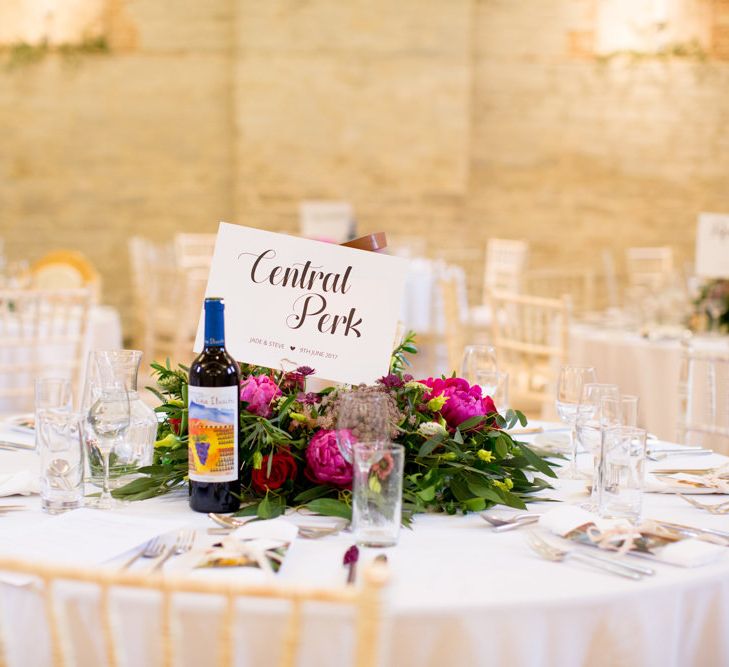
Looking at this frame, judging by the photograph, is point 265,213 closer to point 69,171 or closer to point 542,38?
point 69,171

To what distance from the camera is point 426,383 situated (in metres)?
1.84

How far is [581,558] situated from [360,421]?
40cm

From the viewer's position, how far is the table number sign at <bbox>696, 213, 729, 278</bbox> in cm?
410

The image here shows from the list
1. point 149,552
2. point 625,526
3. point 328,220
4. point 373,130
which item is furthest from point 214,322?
point 373,130

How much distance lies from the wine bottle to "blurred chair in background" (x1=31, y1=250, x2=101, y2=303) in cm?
401

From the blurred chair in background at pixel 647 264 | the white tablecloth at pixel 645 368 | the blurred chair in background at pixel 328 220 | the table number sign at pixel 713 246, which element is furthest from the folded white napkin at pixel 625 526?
the blurred chair in background at pixel 647 264

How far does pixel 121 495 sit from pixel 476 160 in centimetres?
744

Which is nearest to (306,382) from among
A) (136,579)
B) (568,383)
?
(568,383)

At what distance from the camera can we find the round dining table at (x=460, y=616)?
1.22 m

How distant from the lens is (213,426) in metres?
1.55

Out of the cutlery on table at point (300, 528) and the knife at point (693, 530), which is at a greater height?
the knife at point (693, 530)

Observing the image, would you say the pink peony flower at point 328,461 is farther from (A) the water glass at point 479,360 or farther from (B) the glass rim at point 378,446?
(A) the water glass at point 479,360

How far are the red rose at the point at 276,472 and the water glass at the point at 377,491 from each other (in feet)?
0.60

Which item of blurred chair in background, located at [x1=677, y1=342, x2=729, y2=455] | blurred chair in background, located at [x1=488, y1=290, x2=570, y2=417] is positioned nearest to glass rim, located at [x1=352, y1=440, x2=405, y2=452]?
blurred chair in background, located at [x1=677, y1=342, x2=729, y2=455]
